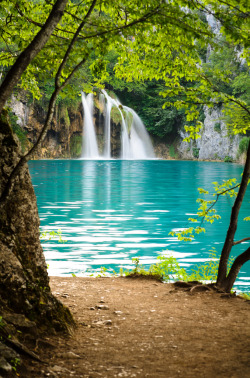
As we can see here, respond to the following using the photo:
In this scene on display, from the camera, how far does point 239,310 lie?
615 cm

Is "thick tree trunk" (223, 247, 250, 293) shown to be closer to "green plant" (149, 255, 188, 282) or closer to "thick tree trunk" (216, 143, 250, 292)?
"thick tree trunk" (216, 143, 250, 292)

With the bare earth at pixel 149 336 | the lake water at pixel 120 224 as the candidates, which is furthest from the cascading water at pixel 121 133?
the bare earth at pixel 149 336

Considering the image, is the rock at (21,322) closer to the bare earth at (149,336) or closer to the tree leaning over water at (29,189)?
the tree leaning over water at (29,189)

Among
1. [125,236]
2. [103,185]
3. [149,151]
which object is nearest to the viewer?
[125,236]

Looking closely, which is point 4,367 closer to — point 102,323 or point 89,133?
point 102,323

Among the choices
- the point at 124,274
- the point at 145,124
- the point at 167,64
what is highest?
the point at 145,124

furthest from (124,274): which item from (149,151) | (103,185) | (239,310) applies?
(149,151)

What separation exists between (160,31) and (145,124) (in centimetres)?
6116

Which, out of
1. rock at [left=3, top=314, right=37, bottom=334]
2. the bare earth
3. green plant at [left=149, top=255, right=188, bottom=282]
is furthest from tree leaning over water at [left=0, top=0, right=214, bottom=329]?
green plant at [left=149, top=255, right=188, bottom=282]

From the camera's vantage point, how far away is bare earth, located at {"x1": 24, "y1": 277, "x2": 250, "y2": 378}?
12.5 ft

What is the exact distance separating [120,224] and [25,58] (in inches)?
454

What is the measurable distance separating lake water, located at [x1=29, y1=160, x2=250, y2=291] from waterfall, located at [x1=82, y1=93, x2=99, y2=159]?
27982 millimetres

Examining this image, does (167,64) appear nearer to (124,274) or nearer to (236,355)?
(236,355)

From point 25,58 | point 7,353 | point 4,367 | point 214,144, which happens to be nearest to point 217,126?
point 214,144
